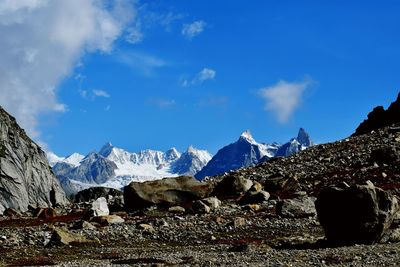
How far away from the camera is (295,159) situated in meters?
100

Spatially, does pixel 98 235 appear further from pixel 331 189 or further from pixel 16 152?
pixel 16 152

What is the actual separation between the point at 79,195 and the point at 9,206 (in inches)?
1315

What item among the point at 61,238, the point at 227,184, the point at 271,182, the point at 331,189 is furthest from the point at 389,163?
the point at 61,238

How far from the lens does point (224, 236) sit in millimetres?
44438

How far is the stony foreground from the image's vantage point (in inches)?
1158

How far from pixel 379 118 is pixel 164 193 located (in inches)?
3777

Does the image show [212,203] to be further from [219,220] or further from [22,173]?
[22,173]

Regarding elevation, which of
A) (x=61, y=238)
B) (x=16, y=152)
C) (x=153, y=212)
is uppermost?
(x=16, y=152)

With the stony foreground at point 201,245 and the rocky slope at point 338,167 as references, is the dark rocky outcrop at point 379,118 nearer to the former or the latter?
the rocky slope at point 338,167

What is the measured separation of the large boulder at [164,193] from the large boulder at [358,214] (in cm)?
3116

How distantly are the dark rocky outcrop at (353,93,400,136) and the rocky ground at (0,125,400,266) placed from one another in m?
62.4

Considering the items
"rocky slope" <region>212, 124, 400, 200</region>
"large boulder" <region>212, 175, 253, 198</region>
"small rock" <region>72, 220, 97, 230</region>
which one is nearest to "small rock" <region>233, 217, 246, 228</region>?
"small rock" <region>72, 220, 97, 230</region>

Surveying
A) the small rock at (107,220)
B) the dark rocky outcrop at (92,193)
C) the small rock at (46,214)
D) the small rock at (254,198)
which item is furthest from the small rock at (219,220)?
the dark rocky outcrop at (92,193)

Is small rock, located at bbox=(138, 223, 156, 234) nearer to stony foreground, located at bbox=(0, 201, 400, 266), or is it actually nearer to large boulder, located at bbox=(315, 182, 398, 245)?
stony foreground, located at bbox=(0, 201, 400, 266)
